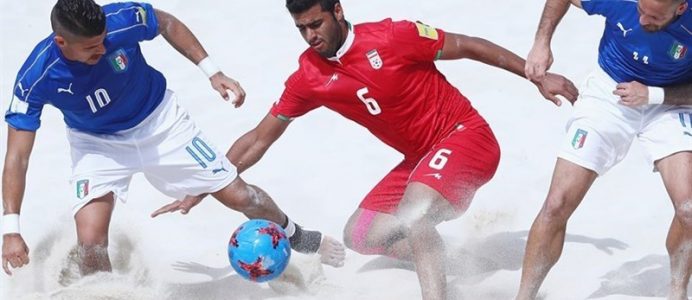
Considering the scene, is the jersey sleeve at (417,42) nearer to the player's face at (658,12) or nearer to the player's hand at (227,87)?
the player's hand at (227,87)

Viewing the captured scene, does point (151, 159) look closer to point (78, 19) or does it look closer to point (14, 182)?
point (14, 182)

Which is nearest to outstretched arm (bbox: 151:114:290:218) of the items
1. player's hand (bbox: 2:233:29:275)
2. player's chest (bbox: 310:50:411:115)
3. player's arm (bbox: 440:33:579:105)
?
player's chest (bbox: 310:50:411:115)

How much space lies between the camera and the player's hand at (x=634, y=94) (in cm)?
663

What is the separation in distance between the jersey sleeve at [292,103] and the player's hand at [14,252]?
5.68 ft

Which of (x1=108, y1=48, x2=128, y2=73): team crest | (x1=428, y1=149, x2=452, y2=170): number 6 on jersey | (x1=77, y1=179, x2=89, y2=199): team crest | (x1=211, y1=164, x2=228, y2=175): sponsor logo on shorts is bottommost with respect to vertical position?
(x1=77, y1=179, x2=89, y2=199): team crest

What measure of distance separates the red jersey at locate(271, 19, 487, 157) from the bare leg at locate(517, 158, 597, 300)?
0.94 m

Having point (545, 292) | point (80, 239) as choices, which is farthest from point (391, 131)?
point (80, 239)

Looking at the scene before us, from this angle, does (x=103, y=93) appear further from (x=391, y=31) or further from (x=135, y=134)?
(x=391, y=31)

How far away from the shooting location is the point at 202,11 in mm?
11461

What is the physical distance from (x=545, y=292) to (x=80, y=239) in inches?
104

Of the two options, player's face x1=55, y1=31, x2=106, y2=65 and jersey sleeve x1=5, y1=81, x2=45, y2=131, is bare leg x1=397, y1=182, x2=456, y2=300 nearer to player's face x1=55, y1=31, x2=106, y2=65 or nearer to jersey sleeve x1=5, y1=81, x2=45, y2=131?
player's face x1=55, y1=31, x2=106, y2=65

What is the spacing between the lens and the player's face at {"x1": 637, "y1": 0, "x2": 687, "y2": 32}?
6.27 meters

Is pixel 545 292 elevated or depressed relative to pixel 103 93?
depressed

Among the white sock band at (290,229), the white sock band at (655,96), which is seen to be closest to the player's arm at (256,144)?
the white sock band at (290,229)
